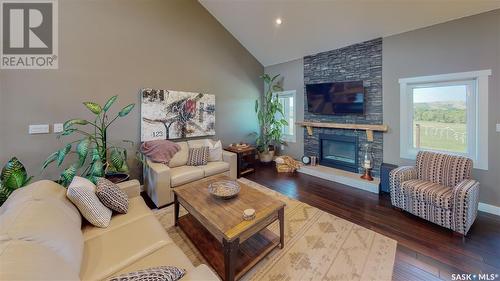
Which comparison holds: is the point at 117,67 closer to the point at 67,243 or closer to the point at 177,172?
the point at 177,172

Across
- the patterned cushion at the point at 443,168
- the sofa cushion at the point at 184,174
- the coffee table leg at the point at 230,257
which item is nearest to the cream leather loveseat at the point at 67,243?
the coffee table leg at the point at 230,257

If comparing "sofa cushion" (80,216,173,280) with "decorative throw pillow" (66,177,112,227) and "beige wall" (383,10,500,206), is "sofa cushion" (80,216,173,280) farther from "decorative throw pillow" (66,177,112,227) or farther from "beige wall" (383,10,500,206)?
"beige wall" (383,10,500,206)

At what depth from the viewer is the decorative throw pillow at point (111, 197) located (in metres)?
1.86

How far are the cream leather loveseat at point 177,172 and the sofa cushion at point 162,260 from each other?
64.1 inches

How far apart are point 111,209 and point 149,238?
2.09 feet

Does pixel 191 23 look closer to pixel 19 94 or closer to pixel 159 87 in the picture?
pixel 159 87

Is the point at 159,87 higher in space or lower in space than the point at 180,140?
higher

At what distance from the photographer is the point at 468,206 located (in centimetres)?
214

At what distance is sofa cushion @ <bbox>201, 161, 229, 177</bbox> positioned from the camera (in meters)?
3.50

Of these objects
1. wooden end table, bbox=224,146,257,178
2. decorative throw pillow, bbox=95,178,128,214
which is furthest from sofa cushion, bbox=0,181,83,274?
wooden end table, bbox=224,146,257,178

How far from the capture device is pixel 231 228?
1658mm

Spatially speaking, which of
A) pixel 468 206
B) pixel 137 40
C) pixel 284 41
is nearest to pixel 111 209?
pixel 137 40

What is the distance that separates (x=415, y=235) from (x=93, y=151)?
4.07 metres
